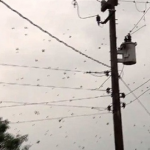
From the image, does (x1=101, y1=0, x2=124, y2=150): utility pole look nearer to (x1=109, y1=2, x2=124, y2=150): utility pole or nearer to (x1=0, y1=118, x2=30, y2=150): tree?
(x1=109, y1=2, x2=124, y2=150): utility pole

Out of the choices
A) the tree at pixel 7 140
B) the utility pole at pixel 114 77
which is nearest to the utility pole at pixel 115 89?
the utility pole at pixel 114 77

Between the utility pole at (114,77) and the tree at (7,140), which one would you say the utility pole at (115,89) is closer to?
the utility pole at (114,77)

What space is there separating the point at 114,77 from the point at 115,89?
39cm

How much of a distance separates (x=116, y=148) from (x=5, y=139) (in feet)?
15.5

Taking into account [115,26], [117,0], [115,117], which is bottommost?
[115,117]

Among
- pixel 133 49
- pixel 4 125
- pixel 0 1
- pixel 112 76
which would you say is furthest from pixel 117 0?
pixel 4 125

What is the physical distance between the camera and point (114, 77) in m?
11.5

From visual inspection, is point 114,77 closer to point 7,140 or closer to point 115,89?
Answer: point 115,89

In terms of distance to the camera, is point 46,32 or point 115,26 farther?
point 115,26

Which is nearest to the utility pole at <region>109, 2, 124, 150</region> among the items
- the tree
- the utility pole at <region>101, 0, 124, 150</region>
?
the utility pole at <region>101, 0, 124, 150</region>

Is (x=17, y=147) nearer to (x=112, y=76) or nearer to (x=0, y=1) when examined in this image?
(x=112, y=76)

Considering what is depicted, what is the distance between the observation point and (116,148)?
10.8 m

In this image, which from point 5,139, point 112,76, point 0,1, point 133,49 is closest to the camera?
point 0,1

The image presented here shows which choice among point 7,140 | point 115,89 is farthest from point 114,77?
point 7,140
